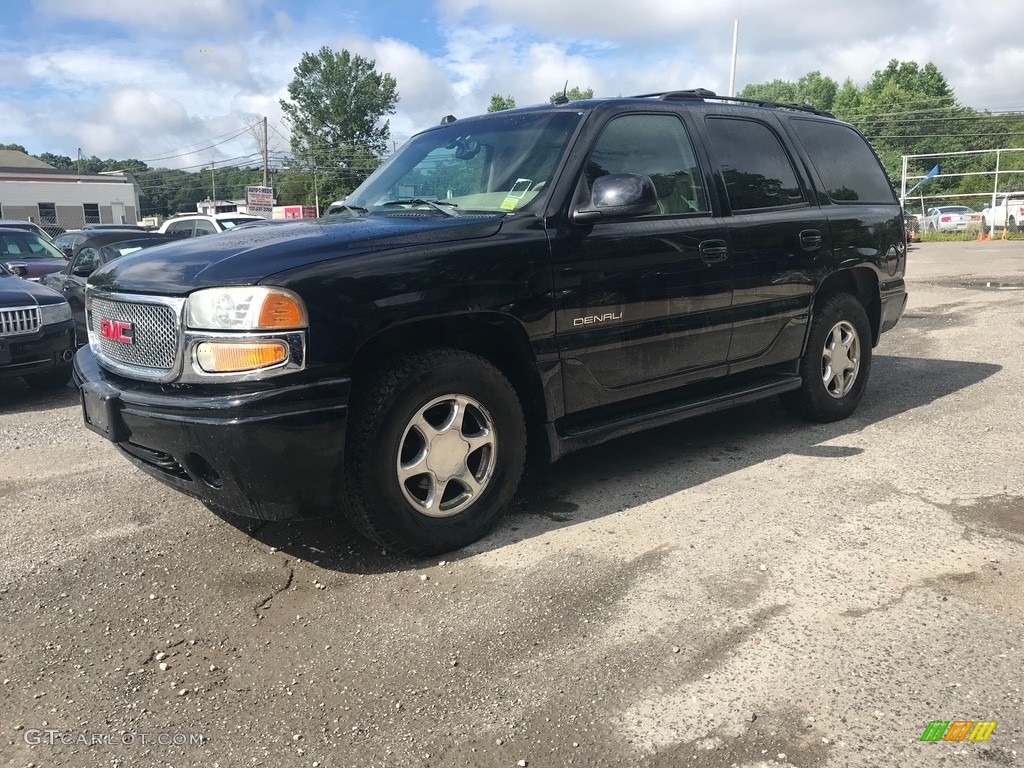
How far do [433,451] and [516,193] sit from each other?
4.27ft

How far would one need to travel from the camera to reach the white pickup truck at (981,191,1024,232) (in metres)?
32.3

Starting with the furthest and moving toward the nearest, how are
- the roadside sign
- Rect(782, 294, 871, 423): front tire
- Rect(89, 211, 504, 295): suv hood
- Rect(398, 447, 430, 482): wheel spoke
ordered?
1. the roadside sign
2. Rect(782, 294, 871, 423): front tire
3. Rect(398, 447, 430, 482): wheel spoke
4. Rect(89, 211, 504, 295): suv hood

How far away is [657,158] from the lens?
4.31 meters

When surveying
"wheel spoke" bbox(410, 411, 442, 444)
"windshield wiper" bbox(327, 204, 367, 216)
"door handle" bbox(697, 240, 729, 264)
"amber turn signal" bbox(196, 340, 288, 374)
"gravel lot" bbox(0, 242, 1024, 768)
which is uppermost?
"windshield wiper" bbox(327, 204, 367, 216)

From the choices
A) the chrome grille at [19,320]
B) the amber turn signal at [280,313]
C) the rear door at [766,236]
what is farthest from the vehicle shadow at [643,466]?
the chrome grille at [19,320]

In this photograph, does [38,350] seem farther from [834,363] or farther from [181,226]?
[181,226]

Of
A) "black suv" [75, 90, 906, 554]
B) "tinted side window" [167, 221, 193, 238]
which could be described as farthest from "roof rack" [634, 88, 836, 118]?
"tinted side window" [167, 221, 193, 238]

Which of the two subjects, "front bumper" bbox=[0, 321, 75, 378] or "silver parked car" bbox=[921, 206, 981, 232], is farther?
"silver parked car" bbox=[921, 206, 981, 232]

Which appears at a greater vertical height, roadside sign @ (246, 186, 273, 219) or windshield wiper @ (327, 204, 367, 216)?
roadside sign @ (246, 186, 273, 219)

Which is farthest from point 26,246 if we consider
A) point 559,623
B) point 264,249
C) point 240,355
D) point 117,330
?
point 559,623

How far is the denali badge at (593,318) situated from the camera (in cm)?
379

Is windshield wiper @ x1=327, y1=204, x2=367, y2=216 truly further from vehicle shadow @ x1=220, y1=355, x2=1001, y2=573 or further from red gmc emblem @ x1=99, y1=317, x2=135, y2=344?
vehicle shadow @ x1=220, y1=355, x2=1001, y2=573

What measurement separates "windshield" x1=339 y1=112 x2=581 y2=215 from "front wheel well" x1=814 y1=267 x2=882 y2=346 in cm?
221

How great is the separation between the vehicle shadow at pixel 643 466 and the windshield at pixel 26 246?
10.4m
